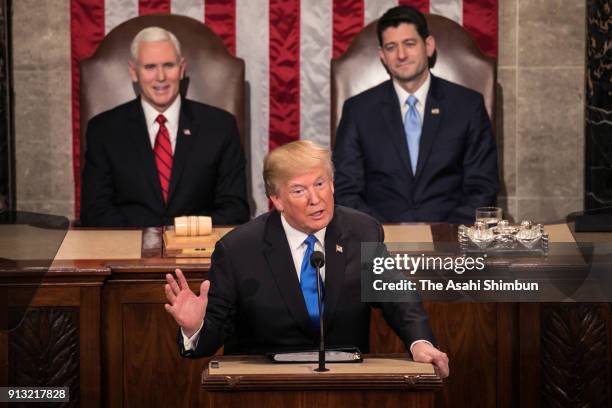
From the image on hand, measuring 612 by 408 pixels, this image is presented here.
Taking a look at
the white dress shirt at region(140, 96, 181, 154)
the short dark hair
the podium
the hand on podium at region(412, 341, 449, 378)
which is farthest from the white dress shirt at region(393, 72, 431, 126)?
the podium

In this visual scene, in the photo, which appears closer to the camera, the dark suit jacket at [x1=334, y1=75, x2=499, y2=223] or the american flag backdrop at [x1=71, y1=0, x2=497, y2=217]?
the dark suit jacket at [x1=334, y1=75, x2=499, y2=223]

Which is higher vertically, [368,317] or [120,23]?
[120,23]

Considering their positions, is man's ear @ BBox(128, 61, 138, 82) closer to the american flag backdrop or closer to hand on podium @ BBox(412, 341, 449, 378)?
the american flag backdrop

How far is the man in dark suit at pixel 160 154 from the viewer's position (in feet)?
20.2

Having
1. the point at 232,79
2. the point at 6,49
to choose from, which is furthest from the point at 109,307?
the point at 6,49

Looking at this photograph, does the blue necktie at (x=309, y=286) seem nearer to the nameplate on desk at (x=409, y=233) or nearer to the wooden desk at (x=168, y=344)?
the wooden desk at (x=168, y=344)

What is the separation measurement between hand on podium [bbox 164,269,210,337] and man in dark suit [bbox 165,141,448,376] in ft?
0.70

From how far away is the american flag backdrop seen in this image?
7051 mm

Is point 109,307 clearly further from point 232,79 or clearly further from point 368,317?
point 232,79

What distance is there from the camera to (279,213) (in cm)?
408

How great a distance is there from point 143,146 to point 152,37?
541mm

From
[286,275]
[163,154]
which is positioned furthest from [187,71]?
[286,275]

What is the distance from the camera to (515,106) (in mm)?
7199

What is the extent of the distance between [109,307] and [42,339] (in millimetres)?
284
